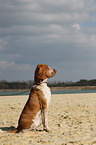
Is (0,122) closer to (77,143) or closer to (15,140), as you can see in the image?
(15,140)

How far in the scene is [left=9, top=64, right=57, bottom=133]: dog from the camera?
540 cm

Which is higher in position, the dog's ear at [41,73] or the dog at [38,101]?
the dog's ear at [41,73]

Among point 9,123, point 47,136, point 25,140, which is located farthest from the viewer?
point 9,123

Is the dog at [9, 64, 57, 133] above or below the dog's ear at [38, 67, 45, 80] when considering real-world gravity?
below

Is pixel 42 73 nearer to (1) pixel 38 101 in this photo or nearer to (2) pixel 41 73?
(2) pixel 41 73

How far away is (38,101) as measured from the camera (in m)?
5.41

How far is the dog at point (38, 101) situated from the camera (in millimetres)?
5402

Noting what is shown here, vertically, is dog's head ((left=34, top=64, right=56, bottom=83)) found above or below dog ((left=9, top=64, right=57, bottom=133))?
above

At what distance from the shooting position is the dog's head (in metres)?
5.41

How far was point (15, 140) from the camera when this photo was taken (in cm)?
487

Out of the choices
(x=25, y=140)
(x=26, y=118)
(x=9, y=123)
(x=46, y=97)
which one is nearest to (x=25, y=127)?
(x=26, y=118)

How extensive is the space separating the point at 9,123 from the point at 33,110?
2477mm

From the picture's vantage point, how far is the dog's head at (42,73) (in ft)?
17.8

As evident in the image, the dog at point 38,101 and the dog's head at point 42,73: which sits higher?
the dog's head at point 42,73
